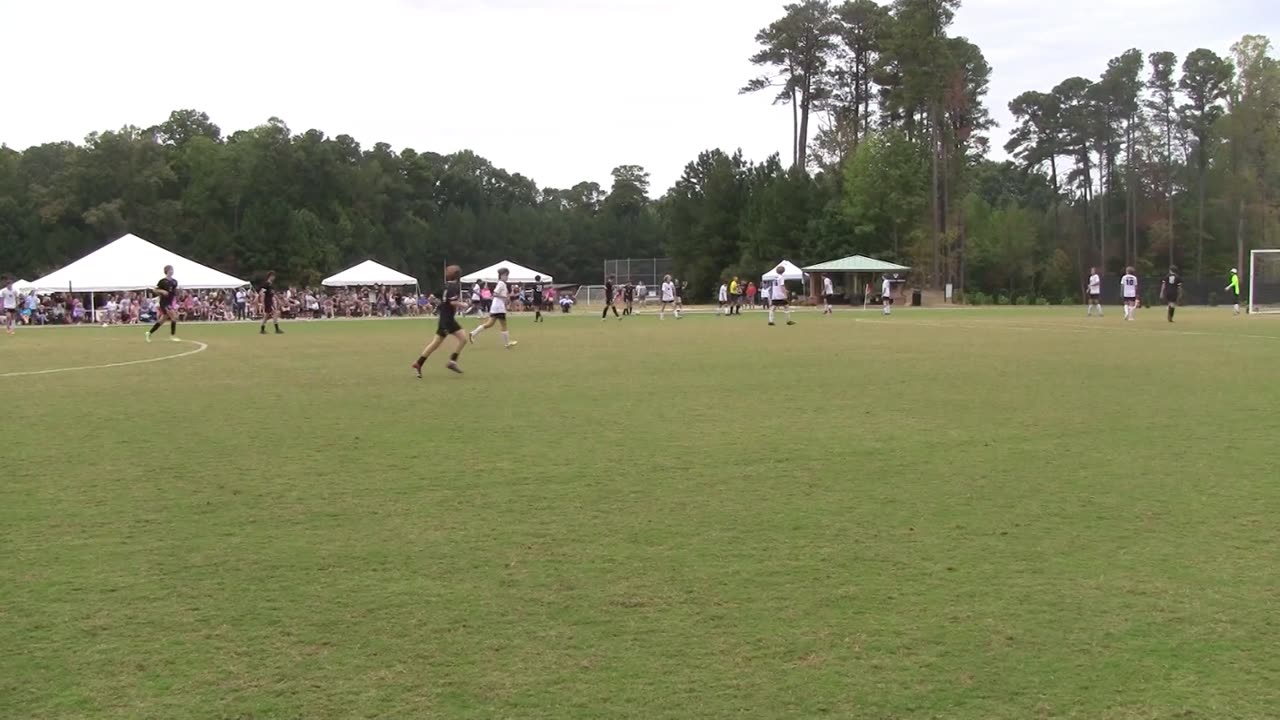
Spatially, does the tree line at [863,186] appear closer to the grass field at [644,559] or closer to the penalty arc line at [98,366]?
the penalty arc line at [98,366]

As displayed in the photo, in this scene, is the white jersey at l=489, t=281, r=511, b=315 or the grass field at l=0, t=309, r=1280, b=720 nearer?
the grass field at l=0, t=309, r=1280, b=720

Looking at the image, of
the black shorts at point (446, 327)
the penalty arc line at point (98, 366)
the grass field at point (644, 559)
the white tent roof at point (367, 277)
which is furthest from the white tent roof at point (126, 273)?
the grass field at point (644, 559)

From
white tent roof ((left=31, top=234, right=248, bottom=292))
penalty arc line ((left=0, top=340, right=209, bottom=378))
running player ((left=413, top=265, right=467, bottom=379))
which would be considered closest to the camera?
running player ((left=413, top=265, right=467, bottom=379))

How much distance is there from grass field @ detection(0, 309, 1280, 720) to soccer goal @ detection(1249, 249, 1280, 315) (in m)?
39.9

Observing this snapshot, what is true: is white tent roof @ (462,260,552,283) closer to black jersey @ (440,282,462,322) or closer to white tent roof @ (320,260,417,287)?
white tent roof @ (320,260,417,287)

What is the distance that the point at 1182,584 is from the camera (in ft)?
17.9

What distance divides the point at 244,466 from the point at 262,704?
17.5 ft

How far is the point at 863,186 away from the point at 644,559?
6898 centimetres

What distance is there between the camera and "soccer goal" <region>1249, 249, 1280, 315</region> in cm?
4778

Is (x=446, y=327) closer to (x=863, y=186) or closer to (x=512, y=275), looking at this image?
(x=512, y=275)

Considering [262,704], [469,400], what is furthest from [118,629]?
[469,400]

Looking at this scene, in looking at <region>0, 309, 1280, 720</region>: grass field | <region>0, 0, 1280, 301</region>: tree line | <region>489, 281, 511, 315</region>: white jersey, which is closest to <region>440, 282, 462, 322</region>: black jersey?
<region>0, 309, 1280, 720</region>: grass field

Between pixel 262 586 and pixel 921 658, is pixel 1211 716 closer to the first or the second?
pixel 921 658

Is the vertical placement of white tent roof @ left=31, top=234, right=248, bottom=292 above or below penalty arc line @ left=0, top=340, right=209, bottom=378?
above
